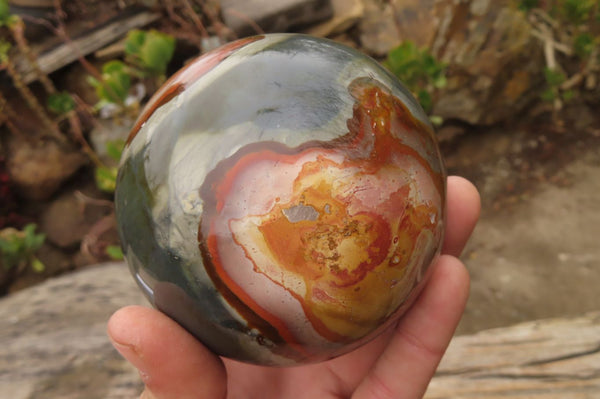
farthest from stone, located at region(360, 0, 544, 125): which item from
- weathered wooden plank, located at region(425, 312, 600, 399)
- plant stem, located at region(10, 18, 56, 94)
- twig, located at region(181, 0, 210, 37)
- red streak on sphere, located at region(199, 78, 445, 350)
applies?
red streak on sphere, located at region(199, 78, 445, 350)

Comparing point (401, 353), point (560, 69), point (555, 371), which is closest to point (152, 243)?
point (401, 353)

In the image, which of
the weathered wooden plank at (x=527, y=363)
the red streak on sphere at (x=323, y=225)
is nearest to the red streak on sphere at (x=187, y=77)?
the red streak on sphere at (x=323, y=225)

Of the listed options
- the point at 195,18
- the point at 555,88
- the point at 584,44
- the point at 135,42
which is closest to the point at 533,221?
the point at 555,88

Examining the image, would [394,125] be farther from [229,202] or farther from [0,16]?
[0,16]

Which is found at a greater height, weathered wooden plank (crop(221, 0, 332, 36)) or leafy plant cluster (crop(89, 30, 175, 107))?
leafy plant cluster (crop(89, 30, 175, 107))

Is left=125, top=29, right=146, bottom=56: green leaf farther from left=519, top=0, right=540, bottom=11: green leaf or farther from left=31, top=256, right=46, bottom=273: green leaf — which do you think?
left=519, top=0, right=540, bottom=11: green leaf

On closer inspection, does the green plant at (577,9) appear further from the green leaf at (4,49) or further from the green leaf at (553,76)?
the green leaf at (4,49)
